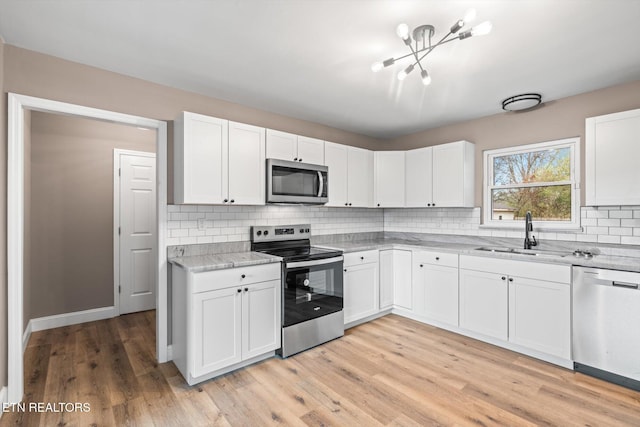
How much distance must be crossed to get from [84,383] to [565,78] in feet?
15.1

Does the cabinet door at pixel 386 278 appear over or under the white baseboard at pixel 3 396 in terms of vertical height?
over

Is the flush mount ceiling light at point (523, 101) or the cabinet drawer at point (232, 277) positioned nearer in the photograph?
the cabinet drawer at point (232, 277)

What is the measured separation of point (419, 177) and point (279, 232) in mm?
1965

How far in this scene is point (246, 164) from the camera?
304cm

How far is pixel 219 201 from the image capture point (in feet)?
9.39

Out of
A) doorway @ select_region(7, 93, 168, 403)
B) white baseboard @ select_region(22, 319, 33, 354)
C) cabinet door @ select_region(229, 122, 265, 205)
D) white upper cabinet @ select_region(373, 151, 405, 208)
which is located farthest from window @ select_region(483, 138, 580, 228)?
white baseboard @ select_region(22, 319, 33, 354)

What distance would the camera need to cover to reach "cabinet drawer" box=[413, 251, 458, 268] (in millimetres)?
3449

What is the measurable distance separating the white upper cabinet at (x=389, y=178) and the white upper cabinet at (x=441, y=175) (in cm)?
12

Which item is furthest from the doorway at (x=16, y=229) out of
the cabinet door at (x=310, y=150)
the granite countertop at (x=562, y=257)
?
the granite countertop at (x=562, y=257)

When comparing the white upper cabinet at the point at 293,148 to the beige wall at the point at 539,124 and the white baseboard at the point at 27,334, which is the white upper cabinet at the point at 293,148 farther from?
the white baseboard at the point at 27,334

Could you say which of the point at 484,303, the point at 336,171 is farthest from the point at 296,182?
the point at 484,303

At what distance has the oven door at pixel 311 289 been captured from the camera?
2.91 meters

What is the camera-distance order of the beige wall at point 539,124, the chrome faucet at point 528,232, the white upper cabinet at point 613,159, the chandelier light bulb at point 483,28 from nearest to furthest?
the chandelier light bulb at point 483,28, the white upper cabinet at point 613,159, the beige wall at point 539,124, the chrome faucet at point 528,232

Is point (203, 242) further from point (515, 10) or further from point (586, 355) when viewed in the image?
point (586, 355)
